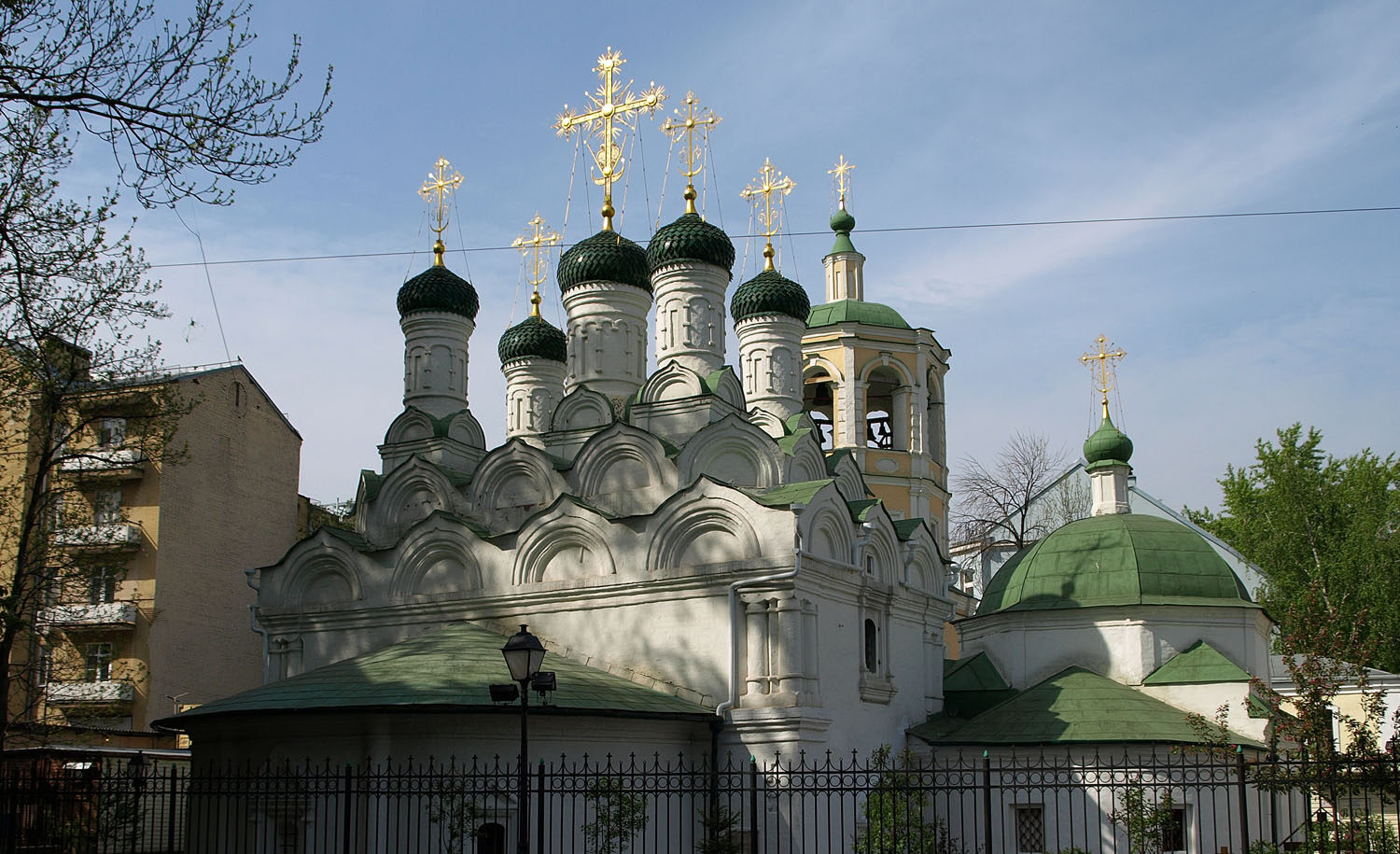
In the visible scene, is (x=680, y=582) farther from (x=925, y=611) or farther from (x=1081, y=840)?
(x=1081, y=840)

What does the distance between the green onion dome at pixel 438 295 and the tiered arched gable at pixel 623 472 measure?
424cm

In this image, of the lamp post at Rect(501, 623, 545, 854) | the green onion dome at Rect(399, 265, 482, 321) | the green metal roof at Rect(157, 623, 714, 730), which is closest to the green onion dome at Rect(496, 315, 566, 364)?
the green onion dome at Rect(399, 265, 482, 321)

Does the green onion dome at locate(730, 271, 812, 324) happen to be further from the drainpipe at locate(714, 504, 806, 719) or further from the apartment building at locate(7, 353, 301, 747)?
the apartment building at locate(7, 353, 301, 747)

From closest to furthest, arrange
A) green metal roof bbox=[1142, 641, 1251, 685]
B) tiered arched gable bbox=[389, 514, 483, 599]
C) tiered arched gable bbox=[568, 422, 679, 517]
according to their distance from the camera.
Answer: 1. tiered arched gable bbox=[389, 514, 483, 599]
2. tiered arched gable bbox=[568, 422, 679, 517]
3. green metal roof bbox=[1142, 641, 1251, 685]

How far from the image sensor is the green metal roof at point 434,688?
1371cm

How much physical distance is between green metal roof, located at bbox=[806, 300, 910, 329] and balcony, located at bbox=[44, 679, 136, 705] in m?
14.3

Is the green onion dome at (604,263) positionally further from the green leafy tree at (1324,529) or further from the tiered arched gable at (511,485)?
the green leafy tree at (1324,529)

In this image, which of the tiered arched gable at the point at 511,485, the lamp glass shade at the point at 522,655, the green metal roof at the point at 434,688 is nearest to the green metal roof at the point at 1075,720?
the green metal roof at the point at 434,688

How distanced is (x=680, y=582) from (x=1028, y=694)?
5.67 metres

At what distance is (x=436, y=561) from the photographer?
719 inches

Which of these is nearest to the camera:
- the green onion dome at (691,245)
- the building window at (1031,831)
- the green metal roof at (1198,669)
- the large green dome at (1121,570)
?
the building window at (1031,831)

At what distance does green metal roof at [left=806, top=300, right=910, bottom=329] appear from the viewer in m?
26.4

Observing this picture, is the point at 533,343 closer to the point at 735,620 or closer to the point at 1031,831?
the point at 735,620

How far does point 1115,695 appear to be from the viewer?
17984mm
